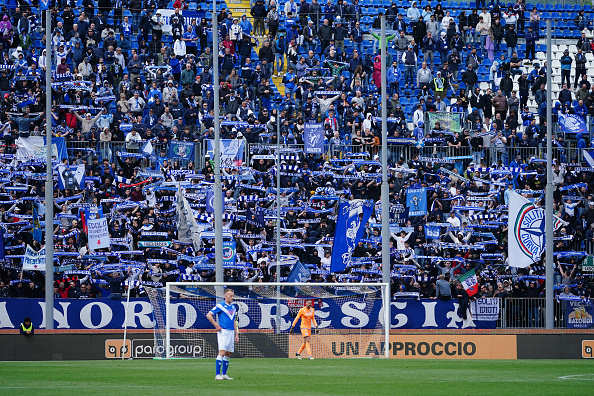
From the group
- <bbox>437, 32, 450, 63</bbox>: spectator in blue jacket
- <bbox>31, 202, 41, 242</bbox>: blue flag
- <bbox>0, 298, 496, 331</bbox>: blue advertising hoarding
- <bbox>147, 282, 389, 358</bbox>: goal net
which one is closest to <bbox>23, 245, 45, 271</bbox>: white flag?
<bbox>0, 298, 496, 331</bbox>: blue advertising hoarding

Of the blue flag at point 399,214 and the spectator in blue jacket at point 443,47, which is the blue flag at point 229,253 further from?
the spectator in blue jacket at point 443,47

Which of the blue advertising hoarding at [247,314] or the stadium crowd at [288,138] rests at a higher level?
the stadium crowd at [288,138]

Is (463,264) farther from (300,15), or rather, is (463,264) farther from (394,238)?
(300,15)

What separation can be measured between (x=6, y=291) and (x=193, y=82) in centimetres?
1147

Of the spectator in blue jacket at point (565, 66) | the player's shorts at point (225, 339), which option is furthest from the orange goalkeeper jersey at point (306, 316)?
the spectator in blue jacket at point (565, 66)

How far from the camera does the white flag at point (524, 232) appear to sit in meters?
31.9

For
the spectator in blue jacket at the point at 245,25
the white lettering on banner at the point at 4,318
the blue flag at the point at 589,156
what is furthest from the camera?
the spectator in blue jacket at the point at 245,25

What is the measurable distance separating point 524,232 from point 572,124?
8.83 metres

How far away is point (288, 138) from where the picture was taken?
37156 mm

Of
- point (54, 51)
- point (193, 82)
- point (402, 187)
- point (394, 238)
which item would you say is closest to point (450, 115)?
point (402, 187)

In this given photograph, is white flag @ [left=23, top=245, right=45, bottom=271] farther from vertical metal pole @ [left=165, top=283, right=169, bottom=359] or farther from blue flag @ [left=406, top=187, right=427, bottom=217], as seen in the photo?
blue flag @ [left=406, top=187, right=427, bottom=217]

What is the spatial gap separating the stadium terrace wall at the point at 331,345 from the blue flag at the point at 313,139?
913 centimetres

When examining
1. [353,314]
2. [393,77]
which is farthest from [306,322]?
[393,77]

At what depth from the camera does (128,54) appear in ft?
132
